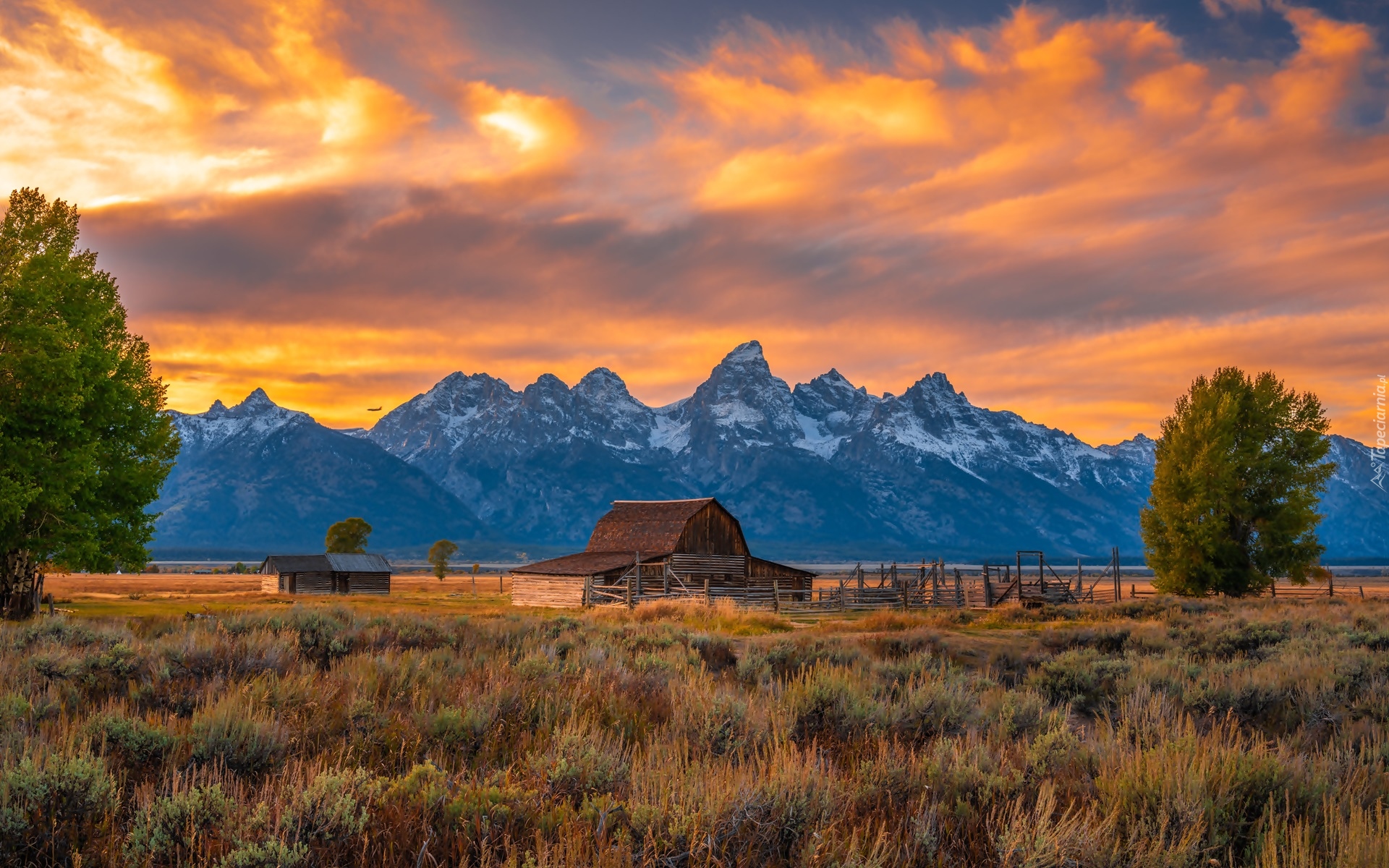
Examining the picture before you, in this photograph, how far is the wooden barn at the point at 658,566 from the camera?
164ft

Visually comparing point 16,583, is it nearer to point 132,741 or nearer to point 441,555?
point 132,741

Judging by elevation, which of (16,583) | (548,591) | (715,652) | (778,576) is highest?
(16,583)

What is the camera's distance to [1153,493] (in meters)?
43.2

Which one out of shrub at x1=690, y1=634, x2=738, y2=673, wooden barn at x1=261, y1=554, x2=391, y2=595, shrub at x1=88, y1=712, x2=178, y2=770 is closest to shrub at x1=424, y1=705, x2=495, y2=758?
shrub at x1=88, y1=712, x2=178, y2=770

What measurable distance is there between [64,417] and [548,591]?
3080 centimetres

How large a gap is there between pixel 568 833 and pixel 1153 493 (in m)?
45.2

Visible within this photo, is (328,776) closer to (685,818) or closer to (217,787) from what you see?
(217,787)

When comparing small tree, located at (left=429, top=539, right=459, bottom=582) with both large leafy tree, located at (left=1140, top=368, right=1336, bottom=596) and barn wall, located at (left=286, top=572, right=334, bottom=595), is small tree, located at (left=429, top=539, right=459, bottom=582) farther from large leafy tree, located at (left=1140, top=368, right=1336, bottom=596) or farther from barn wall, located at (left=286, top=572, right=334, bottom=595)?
large leafy tree, located at (left=1140, top=368, right=1336, bottom=596)

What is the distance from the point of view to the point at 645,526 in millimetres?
57562

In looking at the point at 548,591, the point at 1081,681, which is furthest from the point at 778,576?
the point at 1081,681

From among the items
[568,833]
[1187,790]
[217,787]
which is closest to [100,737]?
[217,787]

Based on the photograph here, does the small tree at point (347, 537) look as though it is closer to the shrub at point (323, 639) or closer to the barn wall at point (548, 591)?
the barn wall at point (548, 591)

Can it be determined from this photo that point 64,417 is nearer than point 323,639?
No

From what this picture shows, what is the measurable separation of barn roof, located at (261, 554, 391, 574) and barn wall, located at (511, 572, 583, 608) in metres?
34.9
